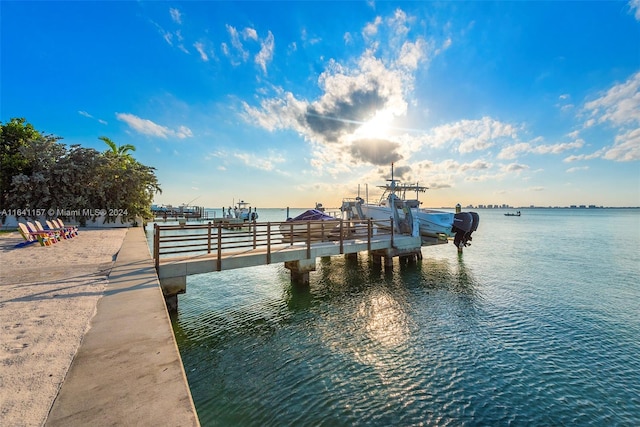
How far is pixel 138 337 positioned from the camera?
3822 mm

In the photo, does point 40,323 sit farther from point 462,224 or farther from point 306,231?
point 462,224

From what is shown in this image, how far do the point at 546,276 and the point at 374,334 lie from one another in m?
13.7

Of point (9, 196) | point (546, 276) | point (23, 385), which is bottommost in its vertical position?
point (546, 276)

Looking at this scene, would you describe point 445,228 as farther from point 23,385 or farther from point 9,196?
point 9,196

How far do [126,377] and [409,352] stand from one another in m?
5.94

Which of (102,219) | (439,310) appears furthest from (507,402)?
(102,219)

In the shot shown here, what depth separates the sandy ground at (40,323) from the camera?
272cm

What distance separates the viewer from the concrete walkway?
7.86 feet

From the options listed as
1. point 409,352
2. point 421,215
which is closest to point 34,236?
point 409,352

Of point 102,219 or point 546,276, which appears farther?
point 102,219

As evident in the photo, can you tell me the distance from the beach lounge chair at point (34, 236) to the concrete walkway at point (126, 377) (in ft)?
35.0

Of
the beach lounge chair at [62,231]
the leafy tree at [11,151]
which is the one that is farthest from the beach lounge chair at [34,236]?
the leafy tree at [11,151]

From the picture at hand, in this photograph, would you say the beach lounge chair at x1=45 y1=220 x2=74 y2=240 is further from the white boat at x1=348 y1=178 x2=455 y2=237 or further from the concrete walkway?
the white boat at x1=348 y1=178 x2=455 y2=237

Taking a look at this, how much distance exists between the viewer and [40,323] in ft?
14.6
